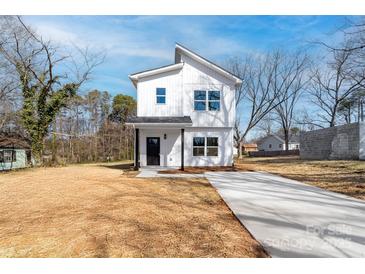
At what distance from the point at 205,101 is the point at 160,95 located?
280 cm

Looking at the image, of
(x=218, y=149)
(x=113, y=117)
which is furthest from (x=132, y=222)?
(x=113, y=117)

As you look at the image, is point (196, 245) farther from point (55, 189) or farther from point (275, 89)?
point (275, 89)

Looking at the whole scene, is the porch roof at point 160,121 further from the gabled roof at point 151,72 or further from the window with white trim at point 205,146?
the gabled roof at point 151,72

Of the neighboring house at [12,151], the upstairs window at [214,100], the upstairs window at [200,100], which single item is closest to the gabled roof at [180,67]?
the upstairs window at [214,100]

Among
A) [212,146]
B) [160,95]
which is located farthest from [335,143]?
[160,95]

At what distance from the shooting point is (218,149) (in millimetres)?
15625

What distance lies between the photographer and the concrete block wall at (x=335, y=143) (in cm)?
1791

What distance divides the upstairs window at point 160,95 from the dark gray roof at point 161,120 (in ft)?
Answer: 3.46

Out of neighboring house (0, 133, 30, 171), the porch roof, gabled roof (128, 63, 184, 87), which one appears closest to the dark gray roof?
the porch roof

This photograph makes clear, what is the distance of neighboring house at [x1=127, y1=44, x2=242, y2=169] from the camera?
15.1 m

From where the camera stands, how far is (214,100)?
1561 centimetres

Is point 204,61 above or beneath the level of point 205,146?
above

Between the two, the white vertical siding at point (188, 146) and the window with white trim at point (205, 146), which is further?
the window with white trim at point (205, 146)

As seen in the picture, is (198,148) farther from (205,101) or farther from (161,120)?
(161,120)
